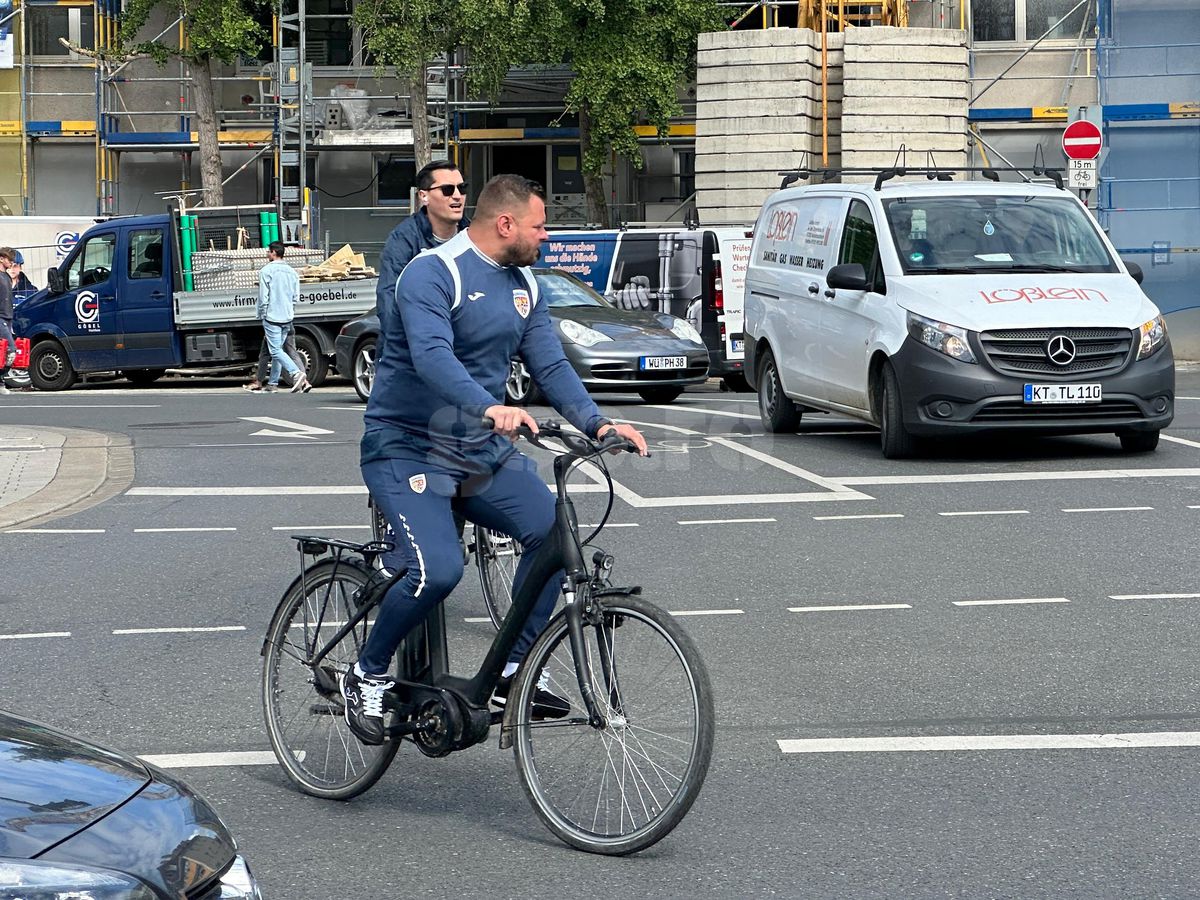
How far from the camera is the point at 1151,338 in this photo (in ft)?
43.4

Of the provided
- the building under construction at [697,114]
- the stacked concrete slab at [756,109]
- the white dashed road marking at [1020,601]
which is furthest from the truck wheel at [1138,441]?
the stacked concrete slab at [756,109]

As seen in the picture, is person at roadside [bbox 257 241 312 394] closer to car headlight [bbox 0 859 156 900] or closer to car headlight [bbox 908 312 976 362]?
car headlight [bbox 908 312 976 362]

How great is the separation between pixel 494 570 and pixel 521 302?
95.8 inches

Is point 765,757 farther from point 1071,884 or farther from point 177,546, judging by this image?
point 177,546

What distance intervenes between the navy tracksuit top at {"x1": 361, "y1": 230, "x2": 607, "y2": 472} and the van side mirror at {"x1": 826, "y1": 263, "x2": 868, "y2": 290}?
846cm

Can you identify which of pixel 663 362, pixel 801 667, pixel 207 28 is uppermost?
pixel 207 28

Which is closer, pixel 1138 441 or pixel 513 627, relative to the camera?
pixel 513 627

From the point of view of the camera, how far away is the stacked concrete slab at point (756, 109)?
30.7m

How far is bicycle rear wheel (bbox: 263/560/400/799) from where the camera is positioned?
5547 millimetres

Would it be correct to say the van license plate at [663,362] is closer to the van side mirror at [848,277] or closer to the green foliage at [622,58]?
the van side mirror at [848,277]

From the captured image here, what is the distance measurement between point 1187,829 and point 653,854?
1401 mm

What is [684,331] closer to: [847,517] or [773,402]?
[773,402]

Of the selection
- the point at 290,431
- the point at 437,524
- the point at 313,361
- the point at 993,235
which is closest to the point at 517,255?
the point at 437,524

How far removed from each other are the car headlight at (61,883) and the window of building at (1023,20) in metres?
33.8
